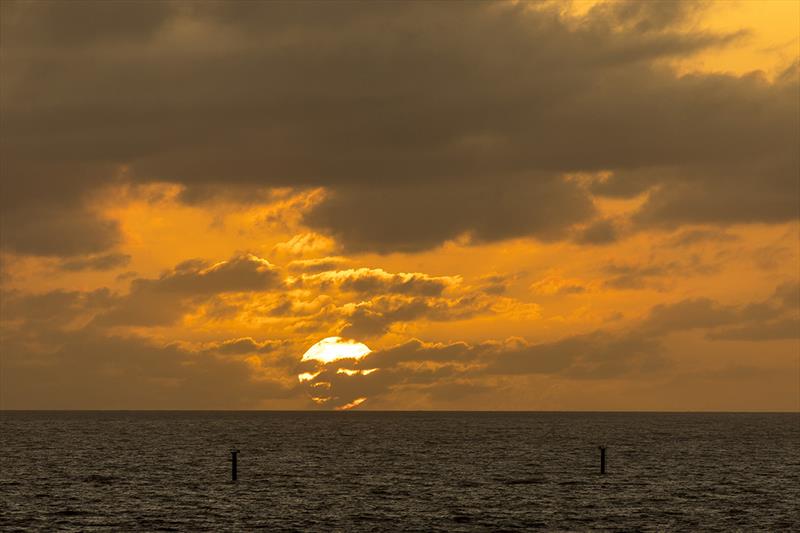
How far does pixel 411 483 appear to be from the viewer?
343ft

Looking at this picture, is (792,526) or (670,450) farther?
(670,450)

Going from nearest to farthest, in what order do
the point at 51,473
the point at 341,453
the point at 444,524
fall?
1. the point at 444,524
2. the point at 51,473
3. the point at 341,453

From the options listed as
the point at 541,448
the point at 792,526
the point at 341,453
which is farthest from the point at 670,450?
the point at 792,526

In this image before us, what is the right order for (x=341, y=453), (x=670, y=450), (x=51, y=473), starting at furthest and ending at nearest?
(x=670, y=450) < (x=341, y=453) < (x=51, y=473)

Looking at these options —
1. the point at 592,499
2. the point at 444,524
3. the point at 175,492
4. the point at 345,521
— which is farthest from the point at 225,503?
the point at 592,499

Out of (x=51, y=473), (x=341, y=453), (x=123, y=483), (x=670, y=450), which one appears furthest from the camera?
(x=670, y=450)

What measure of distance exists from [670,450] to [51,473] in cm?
9739

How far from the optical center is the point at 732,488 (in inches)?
3996

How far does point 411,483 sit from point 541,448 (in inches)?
2906

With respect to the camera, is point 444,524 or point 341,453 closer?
point 444,524

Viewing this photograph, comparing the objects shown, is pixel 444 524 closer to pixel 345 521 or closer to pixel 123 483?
pixel 345 521

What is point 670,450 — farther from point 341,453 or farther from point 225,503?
point 225,503

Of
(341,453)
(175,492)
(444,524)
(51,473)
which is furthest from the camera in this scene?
(341,453)

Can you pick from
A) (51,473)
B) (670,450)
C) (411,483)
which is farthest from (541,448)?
(51,473)
